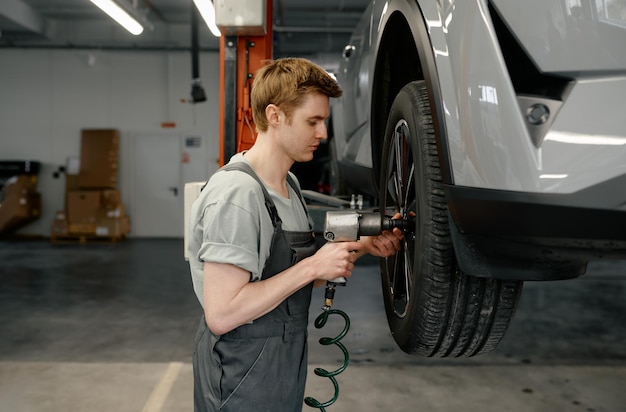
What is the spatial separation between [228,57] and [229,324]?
1569 mm

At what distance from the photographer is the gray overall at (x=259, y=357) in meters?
1.51

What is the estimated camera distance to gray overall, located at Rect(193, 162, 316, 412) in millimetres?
1507

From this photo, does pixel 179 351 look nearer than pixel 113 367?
No

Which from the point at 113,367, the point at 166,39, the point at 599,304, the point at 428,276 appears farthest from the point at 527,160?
the point at 166,39

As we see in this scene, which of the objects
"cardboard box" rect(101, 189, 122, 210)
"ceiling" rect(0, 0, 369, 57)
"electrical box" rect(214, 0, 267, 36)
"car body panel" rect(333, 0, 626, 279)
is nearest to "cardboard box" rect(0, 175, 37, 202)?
"cardboard box" rect(101, 189, 122, 210)

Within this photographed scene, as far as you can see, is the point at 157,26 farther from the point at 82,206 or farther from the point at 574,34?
the point at 574,34

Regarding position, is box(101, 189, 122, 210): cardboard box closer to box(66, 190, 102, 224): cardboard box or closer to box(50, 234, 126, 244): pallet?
box(66, 190, 102, 224): cardboard box

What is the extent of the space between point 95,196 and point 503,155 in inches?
409

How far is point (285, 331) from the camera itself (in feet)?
5.10

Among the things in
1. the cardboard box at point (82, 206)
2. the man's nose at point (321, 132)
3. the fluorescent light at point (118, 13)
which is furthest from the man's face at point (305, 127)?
the cardboard box at point (82, 206)

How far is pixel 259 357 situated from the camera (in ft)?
4.97

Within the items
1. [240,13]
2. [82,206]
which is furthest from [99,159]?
[240,13]

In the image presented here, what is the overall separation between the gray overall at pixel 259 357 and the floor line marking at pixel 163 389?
1.77 meters

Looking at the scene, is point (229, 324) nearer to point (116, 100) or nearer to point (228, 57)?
point (228, 57)
